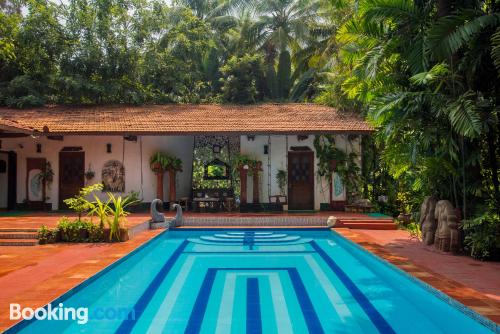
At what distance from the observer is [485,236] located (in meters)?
6.57

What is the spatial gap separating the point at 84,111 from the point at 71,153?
2.44 m

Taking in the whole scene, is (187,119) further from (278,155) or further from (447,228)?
(447,228)

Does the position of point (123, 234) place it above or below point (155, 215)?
below

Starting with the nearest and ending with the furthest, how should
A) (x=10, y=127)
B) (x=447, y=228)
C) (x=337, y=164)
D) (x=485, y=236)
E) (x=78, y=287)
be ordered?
1. (x=78, y=287)
2. (x=485, y=236)
3. (x=447, y=228)
4. (x=10, y=127)
5. (x=337, y=164)

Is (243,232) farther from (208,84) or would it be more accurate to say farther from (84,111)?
(208,84)

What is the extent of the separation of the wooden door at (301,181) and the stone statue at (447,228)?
707cm

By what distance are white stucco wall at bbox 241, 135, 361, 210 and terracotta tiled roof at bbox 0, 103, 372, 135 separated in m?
0.71

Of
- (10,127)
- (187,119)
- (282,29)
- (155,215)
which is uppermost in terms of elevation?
(282,29)

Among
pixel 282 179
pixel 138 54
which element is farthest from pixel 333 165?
pixel 138 54

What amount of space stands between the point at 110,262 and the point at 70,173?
30.5 feet

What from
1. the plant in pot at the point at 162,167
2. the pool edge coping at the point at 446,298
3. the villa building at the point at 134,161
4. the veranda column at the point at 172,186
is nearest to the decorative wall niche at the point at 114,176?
the villa building at the point at 134,161

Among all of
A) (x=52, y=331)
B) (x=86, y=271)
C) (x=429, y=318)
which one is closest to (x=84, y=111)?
(x=86, y=271)

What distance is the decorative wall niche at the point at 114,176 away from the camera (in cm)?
1466

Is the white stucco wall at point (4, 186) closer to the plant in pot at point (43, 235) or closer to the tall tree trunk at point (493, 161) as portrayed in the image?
the plant in pot at point (43, 235)
